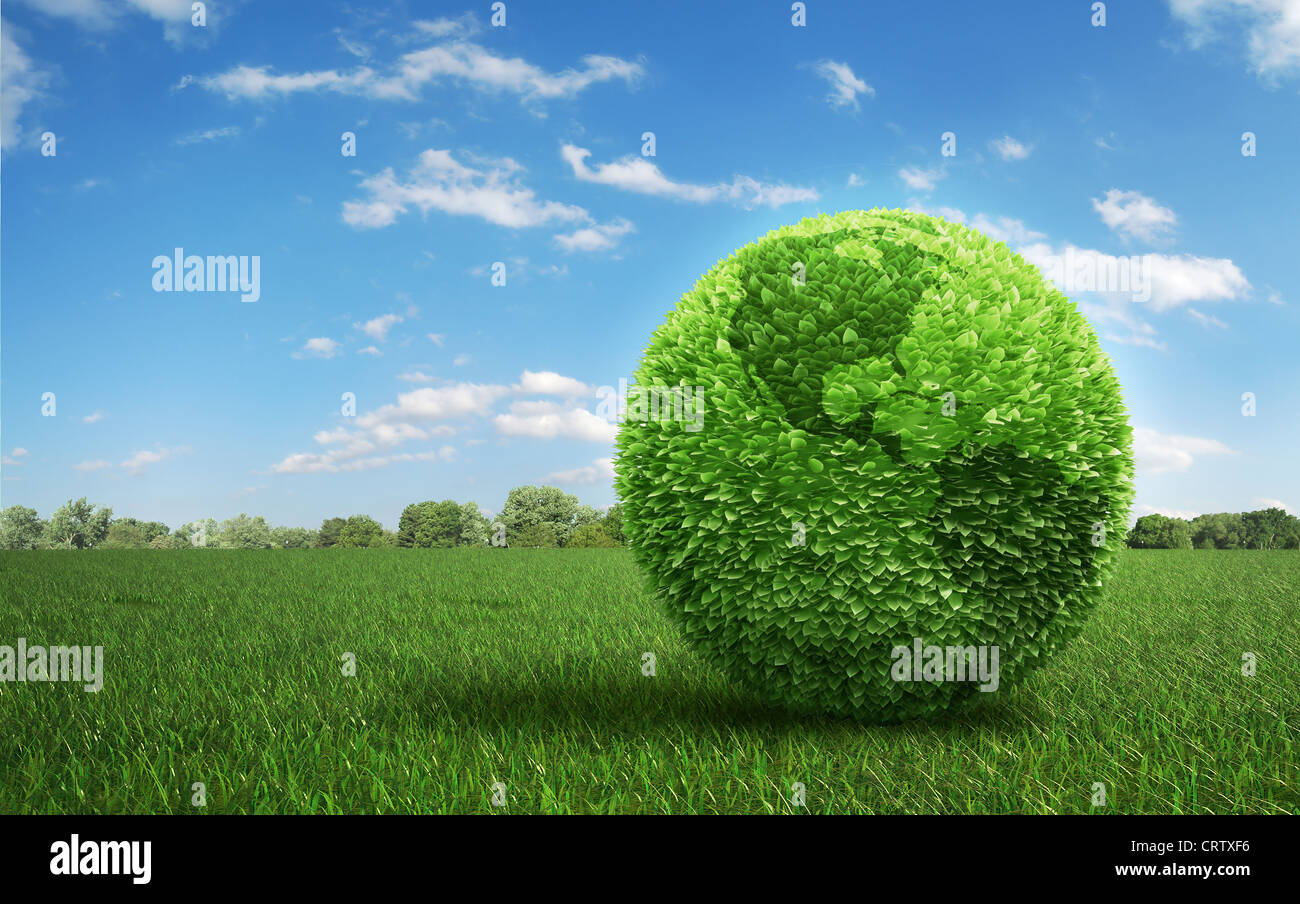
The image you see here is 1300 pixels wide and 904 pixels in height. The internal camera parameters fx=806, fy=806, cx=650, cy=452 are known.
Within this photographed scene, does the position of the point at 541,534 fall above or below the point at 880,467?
below

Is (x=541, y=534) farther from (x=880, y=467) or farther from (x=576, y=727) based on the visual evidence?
(x=880, y=467)

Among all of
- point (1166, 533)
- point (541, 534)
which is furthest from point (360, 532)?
point (1166, 533)

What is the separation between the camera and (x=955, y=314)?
5906mm

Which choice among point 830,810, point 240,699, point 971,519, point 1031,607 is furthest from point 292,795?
point 1031,607

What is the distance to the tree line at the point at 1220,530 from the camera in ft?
142

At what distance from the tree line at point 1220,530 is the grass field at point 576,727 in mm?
38316

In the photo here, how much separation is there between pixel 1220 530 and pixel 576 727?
51.9m

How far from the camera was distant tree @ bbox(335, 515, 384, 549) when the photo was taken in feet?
179

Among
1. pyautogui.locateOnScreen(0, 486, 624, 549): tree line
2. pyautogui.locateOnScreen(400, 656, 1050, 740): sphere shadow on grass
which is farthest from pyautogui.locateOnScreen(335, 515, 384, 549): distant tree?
pyautogui.locateOnScreen(400, 656, 1050, 740): sphere shadow on grass

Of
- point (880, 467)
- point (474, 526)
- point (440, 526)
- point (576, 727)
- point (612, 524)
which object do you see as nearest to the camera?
point (880, 467)

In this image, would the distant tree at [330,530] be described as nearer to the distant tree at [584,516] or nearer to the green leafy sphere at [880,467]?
the distant tree at [584,516]

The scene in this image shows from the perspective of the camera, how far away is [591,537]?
4381 centimetres

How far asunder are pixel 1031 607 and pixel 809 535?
1.89 metres

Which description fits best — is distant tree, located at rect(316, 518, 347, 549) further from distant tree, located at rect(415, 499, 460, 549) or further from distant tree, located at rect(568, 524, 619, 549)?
distant tree, located at rect(568, 524, 619, 549)
